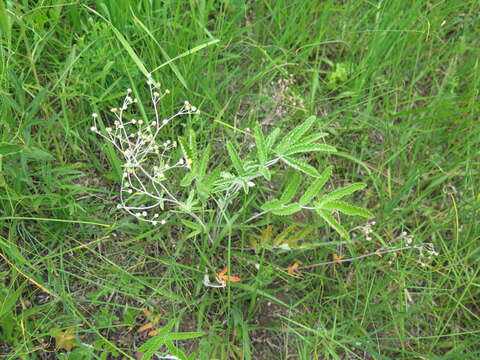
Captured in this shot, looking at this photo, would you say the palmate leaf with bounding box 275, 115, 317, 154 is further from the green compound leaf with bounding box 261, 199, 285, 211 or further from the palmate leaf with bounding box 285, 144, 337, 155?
the green compound leaf with bounding box 261, 199, 285, 211

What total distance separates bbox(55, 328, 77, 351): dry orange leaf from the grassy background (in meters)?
0.02

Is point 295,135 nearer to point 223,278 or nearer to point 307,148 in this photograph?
point 307,148

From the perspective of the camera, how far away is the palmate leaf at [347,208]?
144cm

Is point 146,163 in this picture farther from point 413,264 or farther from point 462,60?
point 462,60

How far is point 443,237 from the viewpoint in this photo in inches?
86.7

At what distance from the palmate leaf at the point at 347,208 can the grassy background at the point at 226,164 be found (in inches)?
16.4

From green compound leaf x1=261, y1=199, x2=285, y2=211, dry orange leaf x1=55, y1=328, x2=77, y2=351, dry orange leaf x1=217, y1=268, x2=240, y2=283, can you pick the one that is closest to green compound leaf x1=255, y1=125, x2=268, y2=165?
green compound leaf x1=261, y1=199, x2=285, y2=211

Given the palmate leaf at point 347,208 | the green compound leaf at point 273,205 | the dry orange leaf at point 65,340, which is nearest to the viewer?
the palmate leaf at point 347,208

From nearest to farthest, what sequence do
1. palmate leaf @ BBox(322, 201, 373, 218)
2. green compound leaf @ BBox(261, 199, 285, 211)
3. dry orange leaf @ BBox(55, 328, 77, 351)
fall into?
1. palmate leaf @ BBox(322, 201, 373, 218)
2. green compound leaf @ BBox(261, 199, 285, 211)
3. dry orange leaf @ BBox(55, 328, 77, 351)

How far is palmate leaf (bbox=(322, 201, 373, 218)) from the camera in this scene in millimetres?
1443

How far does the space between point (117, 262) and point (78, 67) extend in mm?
844

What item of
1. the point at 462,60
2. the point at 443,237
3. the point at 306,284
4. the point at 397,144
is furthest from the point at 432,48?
the point at 306,284

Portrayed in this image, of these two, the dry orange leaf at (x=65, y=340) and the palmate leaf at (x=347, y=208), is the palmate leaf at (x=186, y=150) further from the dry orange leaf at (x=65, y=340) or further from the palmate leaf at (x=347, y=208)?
the dry orange leaf at (x=65, y=340)

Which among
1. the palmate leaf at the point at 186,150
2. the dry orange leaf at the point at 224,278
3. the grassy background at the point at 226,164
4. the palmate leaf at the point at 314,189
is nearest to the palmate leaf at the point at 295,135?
the palmate leaf at the point at 314,189
